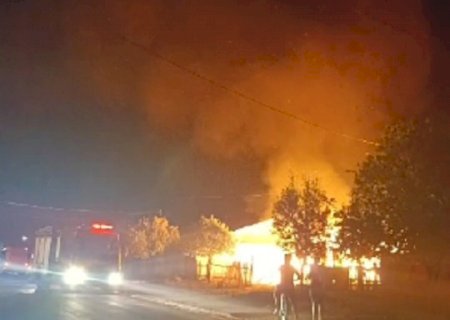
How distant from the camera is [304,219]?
31.0 metres

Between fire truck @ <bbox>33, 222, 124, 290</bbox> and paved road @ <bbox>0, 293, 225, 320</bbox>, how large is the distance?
4986 mm

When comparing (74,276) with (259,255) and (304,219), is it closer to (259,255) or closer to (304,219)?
(304,219)

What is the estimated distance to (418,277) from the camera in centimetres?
2288

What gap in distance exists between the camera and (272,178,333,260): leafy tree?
30.5 meters

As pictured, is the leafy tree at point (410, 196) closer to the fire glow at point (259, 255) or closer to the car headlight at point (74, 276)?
the fire glow at point (259, 255)

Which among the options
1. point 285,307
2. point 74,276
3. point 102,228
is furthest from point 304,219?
point 285,307

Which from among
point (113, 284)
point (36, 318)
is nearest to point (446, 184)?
point (36, 318)

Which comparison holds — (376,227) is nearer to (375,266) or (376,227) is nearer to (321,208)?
(375,266)

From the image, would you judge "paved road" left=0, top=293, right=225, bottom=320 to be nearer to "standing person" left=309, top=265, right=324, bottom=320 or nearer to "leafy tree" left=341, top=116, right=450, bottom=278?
"standing person" left=309, top=265, right=324, bottom=320


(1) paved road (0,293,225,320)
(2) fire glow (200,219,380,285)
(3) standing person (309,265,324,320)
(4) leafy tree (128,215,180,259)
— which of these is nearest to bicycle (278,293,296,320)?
(3) standing person (309,265,324,320)

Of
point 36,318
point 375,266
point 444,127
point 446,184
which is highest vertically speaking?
point 444,127

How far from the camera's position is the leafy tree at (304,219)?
3047cm

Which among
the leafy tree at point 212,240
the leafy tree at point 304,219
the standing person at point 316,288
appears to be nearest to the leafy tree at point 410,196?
the standing person at point 316,288

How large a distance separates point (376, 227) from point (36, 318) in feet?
32.1
